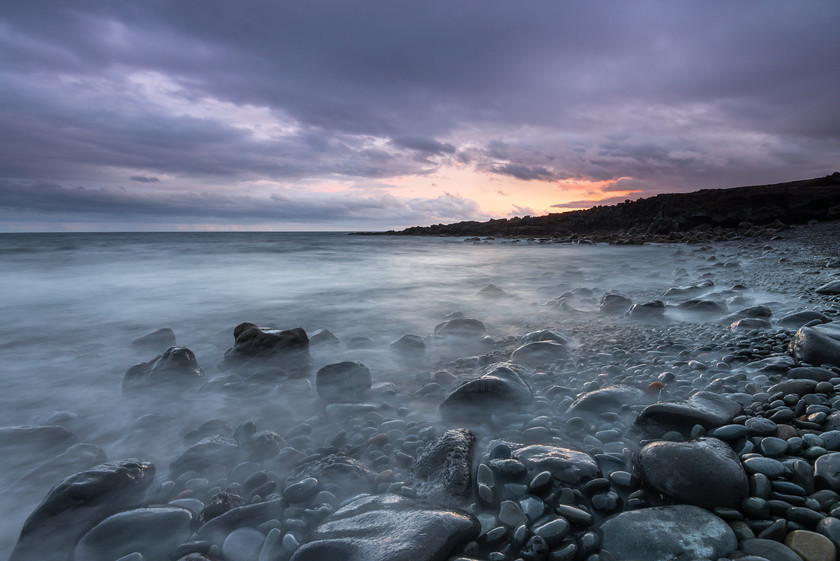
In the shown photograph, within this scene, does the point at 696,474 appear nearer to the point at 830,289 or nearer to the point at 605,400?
the point at 605,400

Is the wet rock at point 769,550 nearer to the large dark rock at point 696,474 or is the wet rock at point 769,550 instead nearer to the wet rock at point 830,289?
the large dark rock at point 696,474

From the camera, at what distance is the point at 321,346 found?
4.07 metres

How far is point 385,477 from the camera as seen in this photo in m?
1.79

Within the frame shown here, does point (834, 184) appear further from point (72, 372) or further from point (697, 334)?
point (72, 372)

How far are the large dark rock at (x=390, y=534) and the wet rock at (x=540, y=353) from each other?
1961 mm

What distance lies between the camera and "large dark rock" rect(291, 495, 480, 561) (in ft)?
4.01

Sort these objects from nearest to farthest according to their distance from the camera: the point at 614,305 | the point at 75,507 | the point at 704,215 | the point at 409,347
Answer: the point at 75,507 < the point at 409,347 < the point at 614,305 < the point at 704,215

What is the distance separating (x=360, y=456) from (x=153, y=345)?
3.38 meters

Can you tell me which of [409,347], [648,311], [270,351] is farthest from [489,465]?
[648,311]

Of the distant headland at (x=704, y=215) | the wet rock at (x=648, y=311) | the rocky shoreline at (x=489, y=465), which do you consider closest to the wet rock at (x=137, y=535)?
the rocky shoreline at (x=489, y=465)

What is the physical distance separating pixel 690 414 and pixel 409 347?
2428 millimetres

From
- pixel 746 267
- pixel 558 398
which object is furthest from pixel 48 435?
pixel 746 267

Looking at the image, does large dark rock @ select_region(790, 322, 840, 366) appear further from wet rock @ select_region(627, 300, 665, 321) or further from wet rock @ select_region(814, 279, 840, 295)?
wet rock @ select_region(814, 279, 840, 295)

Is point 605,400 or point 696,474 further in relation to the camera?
point 605,400
